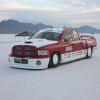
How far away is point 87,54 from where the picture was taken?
11266mm

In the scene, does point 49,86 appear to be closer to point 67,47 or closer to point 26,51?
point 26,51

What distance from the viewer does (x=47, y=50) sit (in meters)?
7.91

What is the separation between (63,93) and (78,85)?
3.04ft

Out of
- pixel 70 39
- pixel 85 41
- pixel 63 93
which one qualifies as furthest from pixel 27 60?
pixel 85 41

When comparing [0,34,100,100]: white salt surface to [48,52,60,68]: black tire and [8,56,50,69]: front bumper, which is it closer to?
[8,56,50,69]: front bumper

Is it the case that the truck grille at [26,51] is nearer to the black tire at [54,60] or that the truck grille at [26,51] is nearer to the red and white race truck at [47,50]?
the red and white race truck at [47,50]

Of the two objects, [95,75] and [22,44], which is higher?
[22,44]

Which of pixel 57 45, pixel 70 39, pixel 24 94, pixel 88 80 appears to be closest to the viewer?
pixel 24 94

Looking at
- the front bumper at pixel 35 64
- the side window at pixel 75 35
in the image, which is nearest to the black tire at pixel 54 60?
the front bumper at pixel 35 64

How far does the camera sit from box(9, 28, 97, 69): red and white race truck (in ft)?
25.7

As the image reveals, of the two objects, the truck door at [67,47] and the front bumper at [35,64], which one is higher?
the truck door at [67,47]

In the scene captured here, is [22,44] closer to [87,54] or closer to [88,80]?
[88,80]

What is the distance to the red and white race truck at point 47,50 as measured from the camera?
784 cm

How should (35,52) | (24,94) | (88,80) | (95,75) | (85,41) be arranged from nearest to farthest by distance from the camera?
(24,94) → (88,80) → (95,75) → (35,52) → (85,41)
